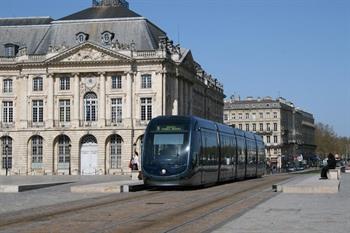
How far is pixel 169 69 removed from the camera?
8806 centimetres

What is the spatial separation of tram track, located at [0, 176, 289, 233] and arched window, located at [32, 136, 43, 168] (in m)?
64.5

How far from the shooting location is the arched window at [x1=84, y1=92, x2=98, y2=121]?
87425mm

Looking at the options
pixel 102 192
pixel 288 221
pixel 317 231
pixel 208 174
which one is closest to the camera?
pixel 317 231

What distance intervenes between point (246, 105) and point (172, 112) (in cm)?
8447

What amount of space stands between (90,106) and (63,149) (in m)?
6.26

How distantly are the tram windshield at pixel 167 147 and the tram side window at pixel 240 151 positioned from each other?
13643mm

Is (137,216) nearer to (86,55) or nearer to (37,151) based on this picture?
(86,55)

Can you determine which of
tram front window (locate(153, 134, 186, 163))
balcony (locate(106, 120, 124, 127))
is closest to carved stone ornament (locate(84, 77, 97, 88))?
balcony (locate(106, 120, 124, 127))

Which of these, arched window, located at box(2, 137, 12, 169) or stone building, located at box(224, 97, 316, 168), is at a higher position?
stone building, located at box(224, 97, 316, 168)

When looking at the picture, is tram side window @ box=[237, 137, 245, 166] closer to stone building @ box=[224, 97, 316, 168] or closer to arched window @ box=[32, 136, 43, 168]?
arched window @ box=[32, 136, 43, 168]

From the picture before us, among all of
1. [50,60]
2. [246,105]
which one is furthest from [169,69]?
[246,105]

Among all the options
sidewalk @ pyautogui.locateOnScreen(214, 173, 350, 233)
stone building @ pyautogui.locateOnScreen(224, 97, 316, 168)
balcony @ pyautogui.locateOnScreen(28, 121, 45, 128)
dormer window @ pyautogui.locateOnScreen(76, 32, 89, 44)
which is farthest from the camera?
stone building @ pyautogui.locateOnScreen(224, 97, 316, 168)

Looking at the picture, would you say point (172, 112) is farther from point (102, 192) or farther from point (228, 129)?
point (102, 192)

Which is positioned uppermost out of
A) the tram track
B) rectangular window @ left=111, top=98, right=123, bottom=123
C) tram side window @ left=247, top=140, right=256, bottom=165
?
rectangular window @ left=111, top=98, right=123, bottom=123
